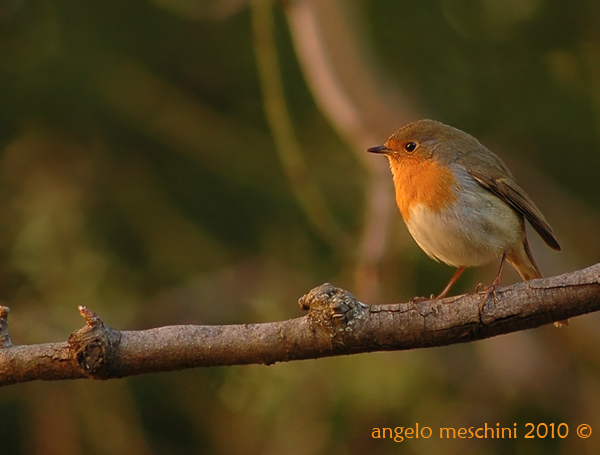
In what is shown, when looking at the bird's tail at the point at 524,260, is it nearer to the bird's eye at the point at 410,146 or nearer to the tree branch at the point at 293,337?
the bird's eye at the point at 410,146

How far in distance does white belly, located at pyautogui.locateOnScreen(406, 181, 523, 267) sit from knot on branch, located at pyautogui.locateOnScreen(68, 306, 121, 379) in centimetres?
189

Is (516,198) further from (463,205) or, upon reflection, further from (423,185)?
(423,185)

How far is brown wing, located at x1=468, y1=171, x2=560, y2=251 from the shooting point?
14.2 feet

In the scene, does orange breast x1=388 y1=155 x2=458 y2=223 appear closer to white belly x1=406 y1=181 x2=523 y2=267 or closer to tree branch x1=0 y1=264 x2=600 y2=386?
white belly x1=406 y1=181 x2=523 y2=267

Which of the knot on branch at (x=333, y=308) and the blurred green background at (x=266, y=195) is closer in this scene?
the knot on branch at (x=333, y=308)

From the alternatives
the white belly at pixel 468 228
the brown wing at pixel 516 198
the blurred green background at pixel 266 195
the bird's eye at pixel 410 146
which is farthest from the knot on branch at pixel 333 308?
the blurred green background at pixel 266 195

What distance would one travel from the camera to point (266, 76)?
597 cm

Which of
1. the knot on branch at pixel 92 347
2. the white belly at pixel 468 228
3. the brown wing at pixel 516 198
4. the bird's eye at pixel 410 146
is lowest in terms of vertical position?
the knot on branch at pixel 92 347

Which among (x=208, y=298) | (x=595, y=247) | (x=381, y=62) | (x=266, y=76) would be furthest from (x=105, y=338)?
(x=595, y=247)

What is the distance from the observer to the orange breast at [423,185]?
14.0 ft

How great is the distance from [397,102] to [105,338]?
4284mm

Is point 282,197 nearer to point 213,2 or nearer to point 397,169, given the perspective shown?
point 213,2

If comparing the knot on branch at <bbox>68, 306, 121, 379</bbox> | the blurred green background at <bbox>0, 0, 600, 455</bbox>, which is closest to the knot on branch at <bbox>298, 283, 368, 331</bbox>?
the knot on branch at <bbox>68, 306, 121, 379</bbox>

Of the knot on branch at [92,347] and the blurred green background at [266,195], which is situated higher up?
the blurred green background at [266,195]
